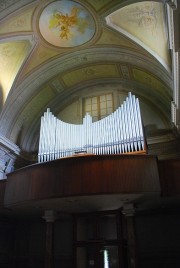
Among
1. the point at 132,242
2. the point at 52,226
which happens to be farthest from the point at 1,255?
the point at 132,242

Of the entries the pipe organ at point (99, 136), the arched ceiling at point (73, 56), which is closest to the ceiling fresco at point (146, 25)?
the arched ceiling at point (73, 56)

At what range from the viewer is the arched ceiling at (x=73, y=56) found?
8.58 m

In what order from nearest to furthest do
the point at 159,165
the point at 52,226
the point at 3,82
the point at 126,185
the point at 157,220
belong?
1. the point at 126,185
2. the point at 159,165
3. the point at 52,226
4. the point at 157,220
5. the point at 3,82

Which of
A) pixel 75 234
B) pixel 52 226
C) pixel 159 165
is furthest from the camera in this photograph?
pixel 75 234

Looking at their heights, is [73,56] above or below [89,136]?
above

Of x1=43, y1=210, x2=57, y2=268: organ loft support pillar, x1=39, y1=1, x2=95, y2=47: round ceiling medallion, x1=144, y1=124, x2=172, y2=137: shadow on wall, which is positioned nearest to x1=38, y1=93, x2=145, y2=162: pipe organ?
x1=144, y1=124, x2=172, y2=137: shadow on wall

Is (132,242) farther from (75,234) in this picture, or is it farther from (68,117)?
(68,117)

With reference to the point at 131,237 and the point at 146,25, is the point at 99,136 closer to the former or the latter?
the point at 131,237

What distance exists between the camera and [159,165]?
7.28 metres

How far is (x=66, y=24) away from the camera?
947 centimetres

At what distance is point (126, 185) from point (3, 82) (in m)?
6.63

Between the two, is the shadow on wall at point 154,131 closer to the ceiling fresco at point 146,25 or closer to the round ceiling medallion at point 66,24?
the ceiling fresco at point 146,25

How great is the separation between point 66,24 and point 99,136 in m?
4.09

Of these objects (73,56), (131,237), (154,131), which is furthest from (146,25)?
(131,237)
